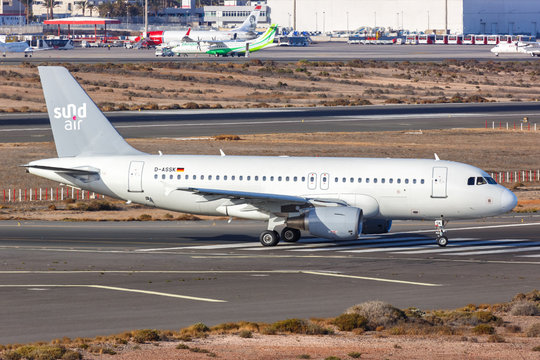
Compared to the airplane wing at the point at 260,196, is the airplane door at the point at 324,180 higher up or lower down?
higher up

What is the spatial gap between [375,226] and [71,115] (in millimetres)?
17845

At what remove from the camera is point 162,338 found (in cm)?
A: 2828

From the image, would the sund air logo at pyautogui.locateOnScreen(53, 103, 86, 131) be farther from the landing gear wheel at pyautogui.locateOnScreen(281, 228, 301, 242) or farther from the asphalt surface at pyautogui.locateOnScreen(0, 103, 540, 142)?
the asphalt surface at pyautogui.locateOnScreen(0, 103, 540, 142)

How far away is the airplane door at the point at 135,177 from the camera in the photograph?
49.8m

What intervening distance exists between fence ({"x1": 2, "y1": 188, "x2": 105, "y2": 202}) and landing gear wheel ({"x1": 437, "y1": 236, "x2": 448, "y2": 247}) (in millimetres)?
28960

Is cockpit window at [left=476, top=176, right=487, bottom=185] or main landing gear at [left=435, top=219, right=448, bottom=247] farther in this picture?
main landing gear at [left=435, top=219, right=448, bottom=247]

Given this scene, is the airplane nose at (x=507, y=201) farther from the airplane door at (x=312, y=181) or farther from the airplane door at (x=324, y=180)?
the airplane door at (x=312, y=181)

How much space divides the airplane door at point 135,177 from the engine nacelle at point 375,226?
12.0m

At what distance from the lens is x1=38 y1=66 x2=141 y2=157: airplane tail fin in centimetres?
5178

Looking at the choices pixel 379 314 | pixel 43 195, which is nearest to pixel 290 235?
pixel 379 314

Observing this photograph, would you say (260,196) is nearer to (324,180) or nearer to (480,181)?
(324,180)

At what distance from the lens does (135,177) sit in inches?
1959

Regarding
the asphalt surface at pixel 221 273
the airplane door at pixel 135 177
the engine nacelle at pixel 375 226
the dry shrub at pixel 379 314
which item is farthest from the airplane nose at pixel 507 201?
the airplane door at pixel 135 177

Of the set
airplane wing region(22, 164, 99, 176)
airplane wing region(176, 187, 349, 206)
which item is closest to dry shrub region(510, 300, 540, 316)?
airplane wing region(176, 187, 349, 206)
